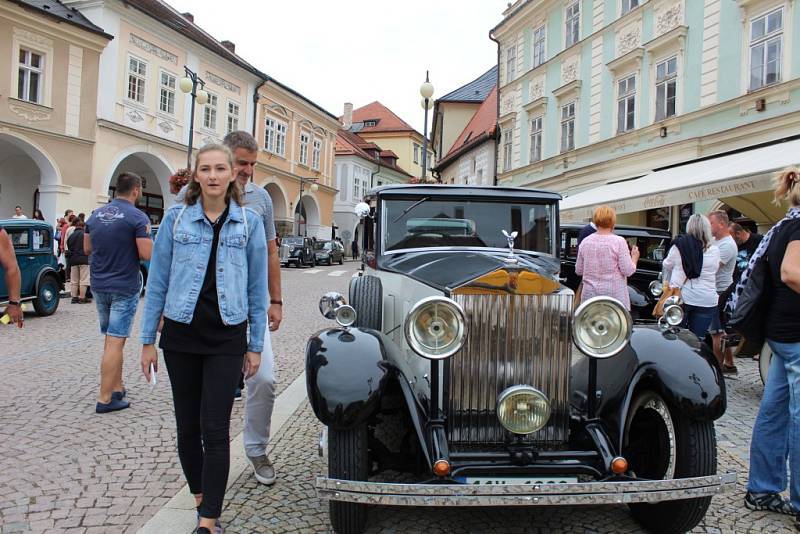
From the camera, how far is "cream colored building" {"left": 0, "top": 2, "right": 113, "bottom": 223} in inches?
684

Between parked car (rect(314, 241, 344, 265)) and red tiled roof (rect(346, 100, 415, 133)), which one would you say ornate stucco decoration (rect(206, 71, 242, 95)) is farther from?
red tiled roof (rect(346, 100, 415, 133))

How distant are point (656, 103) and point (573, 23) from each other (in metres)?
5.20

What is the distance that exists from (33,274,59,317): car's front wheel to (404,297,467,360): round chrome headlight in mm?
8866

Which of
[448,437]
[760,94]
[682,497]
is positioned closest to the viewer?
[682,497]

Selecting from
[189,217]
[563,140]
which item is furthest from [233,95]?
[189,217]

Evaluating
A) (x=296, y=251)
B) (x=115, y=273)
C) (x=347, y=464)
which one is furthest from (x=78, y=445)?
(x=296, y=251)

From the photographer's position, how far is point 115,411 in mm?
4367

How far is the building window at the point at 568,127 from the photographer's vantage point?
734 inches

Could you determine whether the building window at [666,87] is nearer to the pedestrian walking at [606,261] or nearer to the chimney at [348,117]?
the pedestrian walking at [606,261]

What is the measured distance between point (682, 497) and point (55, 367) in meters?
5.68

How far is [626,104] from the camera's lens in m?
16.0

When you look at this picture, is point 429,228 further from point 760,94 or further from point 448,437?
point 760,94

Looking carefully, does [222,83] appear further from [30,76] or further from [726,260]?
[726,260]

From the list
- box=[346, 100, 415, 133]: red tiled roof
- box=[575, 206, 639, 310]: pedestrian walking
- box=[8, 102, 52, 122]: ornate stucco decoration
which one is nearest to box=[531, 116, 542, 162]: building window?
box=[575, 206, 639, 310]: pedestrian walking
